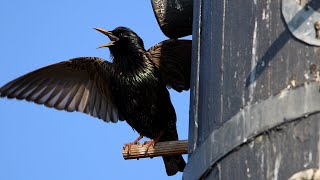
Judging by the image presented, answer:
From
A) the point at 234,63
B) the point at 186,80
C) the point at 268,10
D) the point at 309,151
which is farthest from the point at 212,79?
the point at 186,80

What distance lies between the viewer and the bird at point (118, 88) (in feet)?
19.7

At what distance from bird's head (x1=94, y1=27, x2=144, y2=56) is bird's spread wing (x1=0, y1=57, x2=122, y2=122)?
13cm

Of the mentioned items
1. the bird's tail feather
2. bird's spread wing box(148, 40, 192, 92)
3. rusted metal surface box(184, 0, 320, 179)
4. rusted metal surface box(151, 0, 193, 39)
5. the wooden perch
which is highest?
bird's spread wing box(148, 40, 192, 92)

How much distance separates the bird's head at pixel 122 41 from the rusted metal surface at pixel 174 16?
1.80 m

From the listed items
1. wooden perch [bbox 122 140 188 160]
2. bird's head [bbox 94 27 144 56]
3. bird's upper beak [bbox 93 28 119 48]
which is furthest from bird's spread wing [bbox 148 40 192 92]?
wooden perch [bbox 122 140 188 160]

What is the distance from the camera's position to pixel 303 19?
7.53 ft

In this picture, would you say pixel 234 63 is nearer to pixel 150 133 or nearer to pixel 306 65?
pixel 306 65

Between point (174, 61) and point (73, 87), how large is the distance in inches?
36.6

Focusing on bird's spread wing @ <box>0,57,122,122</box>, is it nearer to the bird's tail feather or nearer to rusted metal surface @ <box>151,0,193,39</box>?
the bird's tail feather

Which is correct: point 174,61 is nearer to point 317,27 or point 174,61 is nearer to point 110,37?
point 110,37

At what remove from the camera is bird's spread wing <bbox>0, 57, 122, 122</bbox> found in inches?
240

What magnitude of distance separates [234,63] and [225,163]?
286 mm

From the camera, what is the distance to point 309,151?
2131 mm

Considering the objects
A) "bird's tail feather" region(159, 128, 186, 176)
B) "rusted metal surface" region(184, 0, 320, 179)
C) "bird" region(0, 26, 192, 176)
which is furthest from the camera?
"bird's tail feather" region(159, 128, 186, 176)
